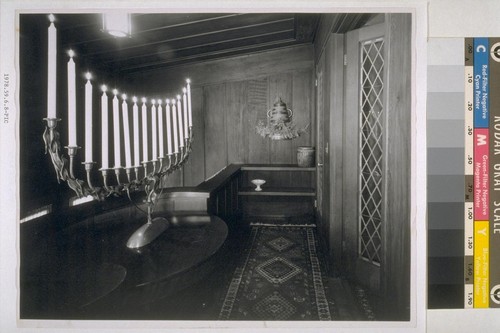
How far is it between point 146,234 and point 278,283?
1150 millimetres

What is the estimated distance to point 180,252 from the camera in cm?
84

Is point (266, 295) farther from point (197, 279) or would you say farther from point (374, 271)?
point (197, 279)

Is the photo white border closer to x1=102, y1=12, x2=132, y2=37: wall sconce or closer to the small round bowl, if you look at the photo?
x1=102, y1=12, x2=132, y2=37: wall sconce

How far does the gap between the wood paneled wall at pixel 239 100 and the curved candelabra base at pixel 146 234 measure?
9.21 ft

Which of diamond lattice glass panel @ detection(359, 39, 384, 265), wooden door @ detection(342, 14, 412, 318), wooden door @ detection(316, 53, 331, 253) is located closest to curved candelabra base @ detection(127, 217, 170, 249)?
wooden door @ detection(342, 14, 412, 318)

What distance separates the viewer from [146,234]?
90cm

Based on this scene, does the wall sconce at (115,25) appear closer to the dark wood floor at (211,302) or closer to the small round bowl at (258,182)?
the dark wood floor at (211,302)

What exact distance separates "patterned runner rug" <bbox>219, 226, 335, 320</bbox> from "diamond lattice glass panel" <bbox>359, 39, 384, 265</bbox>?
37cm

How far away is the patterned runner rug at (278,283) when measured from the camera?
60.9 inches

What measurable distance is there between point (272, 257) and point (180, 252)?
157cm
